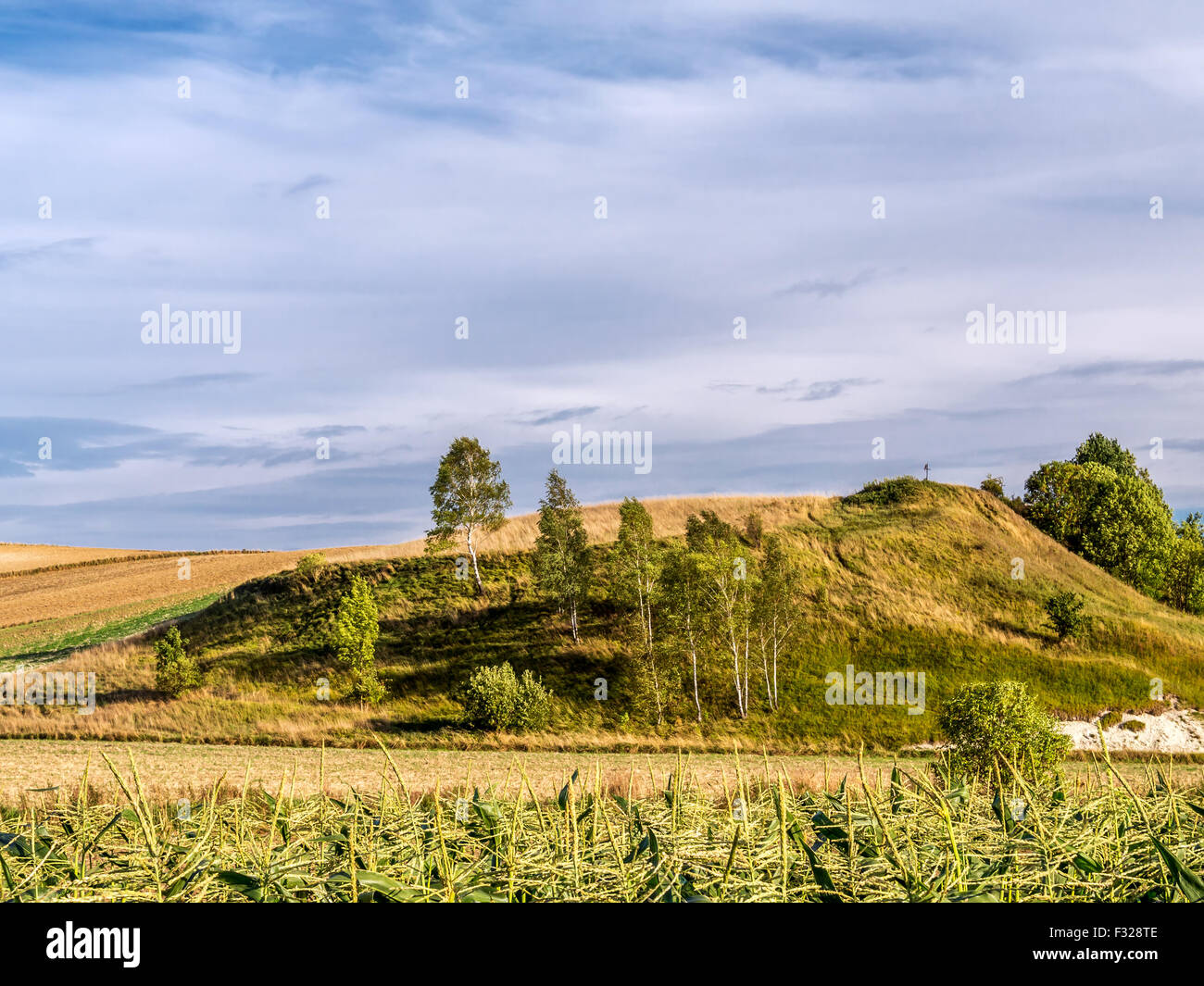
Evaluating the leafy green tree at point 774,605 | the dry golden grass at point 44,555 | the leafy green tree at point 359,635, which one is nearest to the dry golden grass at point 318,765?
the leafy green tree at point 359,635

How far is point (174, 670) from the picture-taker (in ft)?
169

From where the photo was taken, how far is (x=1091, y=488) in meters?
89.8

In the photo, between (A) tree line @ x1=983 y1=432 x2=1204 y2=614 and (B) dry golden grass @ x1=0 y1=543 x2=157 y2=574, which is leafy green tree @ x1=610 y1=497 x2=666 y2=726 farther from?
(B) dry golden grass @ x1=0 y1=543 x2=157 y2=574

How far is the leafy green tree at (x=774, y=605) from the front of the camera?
5056 centimetres

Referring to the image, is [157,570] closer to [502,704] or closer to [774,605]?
[502,704]

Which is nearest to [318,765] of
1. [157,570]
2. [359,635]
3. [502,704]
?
[502,704]

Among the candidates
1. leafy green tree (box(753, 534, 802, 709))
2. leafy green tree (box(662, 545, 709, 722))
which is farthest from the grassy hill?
leafy green tree (box(662, 545, 709, 722))

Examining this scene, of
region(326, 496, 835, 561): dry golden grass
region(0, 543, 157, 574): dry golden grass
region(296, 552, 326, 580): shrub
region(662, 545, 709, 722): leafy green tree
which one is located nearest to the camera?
region(662, 545, 709, 722): leafy green tree

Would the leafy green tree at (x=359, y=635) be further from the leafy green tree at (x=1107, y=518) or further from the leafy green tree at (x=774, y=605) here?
the leafy green tree at (x=1107, y=518)

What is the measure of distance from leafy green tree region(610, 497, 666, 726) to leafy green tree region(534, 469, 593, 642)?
5.79 metres

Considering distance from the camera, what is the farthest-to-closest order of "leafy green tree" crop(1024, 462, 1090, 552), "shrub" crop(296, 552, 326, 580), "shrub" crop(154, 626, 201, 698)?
Answer: "leafy green tree" crop(1024, 462, 1090, 552), "shrub" crop(296, 552, 326, 580), "shrub" crop(154, 626, 201, 698)
